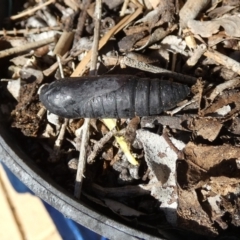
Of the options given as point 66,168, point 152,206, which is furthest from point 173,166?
point 66,168

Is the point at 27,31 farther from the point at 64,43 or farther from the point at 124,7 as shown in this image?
the point at 124,7

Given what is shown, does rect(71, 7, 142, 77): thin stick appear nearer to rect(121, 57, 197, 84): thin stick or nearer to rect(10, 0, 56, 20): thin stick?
rect(121, 57, 197, 84): thin stick

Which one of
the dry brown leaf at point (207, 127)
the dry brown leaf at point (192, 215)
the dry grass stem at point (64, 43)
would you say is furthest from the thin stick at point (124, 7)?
the dry brown leaf at point (192, 215)

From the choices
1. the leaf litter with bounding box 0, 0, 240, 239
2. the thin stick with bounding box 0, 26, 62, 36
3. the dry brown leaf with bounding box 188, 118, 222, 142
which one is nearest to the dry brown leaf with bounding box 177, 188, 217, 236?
the leaf litter with bounding box 0, 0, 240, 239

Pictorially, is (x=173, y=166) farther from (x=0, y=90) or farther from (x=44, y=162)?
(x=0, y=90)

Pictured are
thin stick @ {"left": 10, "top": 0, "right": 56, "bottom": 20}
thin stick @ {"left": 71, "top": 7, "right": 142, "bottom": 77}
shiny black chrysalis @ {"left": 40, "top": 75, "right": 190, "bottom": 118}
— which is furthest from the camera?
thin stick @ {"left": 10, "top": 0, "right": 56, "bottom": 20}

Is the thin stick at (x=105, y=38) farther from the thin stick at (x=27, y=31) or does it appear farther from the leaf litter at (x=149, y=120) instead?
the thin stick at (x=27, y=31)
